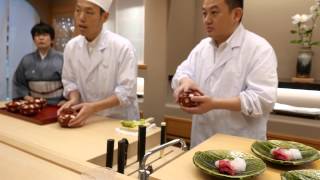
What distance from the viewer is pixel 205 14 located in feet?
4.83

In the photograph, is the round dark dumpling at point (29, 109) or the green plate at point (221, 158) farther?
the round dark dumpling at point (29, 109)

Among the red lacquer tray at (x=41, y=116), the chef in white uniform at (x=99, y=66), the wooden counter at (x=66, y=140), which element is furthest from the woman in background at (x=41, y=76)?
the wooden counter at (x=66, y=140)

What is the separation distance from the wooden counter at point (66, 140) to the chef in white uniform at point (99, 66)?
0.18 metres

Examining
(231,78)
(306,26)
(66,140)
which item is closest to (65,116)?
(66,140)

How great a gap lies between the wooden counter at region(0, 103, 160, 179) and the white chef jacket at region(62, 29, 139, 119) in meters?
0.20

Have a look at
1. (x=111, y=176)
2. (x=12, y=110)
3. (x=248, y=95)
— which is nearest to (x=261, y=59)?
(x=248, y=95)

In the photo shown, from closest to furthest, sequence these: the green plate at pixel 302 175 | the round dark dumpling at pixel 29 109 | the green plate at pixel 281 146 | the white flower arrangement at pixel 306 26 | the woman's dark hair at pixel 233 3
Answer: the green plate at pixel 302 175
the green plate at pixel 281 146
the woman's dark hair at pixel 233 3
the round dark dumpling at pixel 29 109
the white flower arrangement at pixel 306 26

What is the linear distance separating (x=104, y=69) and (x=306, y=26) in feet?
6.16

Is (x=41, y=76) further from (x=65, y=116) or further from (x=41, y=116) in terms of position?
(x=65, y=116)

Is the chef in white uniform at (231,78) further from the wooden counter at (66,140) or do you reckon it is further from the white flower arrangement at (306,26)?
the white flower arrangement at (306,26)

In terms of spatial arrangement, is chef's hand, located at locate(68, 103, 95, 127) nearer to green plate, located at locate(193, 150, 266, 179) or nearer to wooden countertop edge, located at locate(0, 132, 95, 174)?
wooden countertop edge, located at locate(0, 132, 95, 174)

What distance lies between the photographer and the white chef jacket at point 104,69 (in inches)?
68.5

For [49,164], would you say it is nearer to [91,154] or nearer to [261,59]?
[91,154]

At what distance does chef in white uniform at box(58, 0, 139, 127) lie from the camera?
165cm
